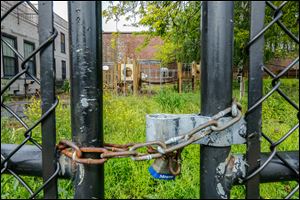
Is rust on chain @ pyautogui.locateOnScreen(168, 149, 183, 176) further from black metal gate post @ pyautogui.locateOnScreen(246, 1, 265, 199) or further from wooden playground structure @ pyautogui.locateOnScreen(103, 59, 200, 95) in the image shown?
wooden playground structure @ pyautogui.locateOnScreen(103, 59, 200, 95)

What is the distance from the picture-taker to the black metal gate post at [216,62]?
0.41m

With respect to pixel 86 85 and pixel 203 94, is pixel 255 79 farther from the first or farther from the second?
pixel 86 85

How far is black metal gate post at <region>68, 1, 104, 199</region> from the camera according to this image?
1.39 ft

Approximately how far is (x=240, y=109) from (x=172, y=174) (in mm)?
158

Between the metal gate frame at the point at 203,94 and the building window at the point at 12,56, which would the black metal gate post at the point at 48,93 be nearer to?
the metal gate frame at the point at 203,94

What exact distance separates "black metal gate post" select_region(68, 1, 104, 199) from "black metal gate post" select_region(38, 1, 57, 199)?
3 cm

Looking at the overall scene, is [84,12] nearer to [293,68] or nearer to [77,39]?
[77,39]

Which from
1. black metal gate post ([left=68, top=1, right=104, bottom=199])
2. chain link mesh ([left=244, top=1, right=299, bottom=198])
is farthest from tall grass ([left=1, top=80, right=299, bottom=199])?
black metal gate post ([left=68, top=1, right=104, bottom=199])

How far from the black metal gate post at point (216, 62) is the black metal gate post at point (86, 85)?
17 centimetres

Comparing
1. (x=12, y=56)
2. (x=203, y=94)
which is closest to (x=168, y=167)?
(x=203, y=94)

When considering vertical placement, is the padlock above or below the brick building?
below

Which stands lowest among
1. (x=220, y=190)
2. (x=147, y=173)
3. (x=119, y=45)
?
(x=147, y=173)

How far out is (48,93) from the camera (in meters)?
0.43

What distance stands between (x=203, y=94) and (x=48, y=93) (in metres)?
0.25
